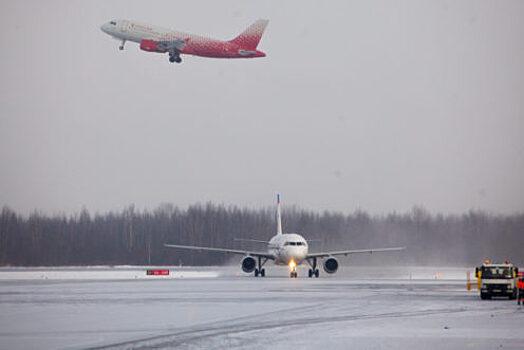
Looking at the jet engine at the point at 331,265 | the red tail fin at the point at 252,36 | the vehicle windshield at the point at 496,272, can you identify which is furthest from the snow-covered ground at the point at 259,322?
the red tail fin at the point at 252,36

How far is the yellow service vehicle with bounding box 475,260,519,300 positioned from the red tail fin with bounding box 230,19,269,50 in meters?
56.7

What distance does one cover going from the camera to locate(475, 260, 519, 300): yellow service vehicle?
138 ft

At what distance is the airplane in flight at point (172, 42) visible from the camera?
88375 mm

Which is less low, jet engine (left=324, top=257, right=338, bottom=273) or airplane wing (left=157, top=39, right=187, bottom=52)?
airplane wing (left=157, top=39, right=187, bottom=52)

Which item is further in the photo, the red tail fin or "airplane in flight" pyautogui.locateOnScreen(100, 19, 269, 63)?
the red tail fin

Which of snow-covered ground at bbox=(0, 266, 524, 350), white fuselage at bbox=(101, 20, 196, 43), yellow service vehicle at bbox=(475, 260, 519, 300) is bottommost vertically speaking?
snow-covered ground at bbox=(0, 266, 524, 350)

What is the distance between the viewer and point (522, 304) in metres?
38.6

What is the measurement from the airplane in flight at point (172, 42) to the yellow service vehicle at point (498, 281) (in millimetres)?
50345

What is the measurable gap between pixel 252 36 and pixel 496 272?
60315 mm

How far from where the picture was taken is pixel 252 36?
9819 cm

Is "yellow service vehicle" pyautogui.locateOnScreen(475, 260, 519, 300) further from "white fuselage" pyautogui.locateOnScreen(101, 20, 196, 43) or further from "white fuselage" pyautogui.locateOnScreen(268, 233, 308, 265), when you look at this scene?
"white fuselage" pyautogui.locateOnScreen(101, 20, 196, 43)

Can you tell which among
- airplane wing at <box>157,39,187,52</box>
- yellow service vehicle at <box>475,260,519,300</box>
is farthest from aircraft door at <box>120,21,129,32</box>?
yellow service vehicle at <box>475,260,519,300</box>

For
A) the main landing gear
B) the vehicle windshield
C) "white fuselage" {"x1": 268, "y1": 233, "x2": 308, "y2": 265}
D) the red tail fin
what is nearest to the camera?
the vehicle windshield

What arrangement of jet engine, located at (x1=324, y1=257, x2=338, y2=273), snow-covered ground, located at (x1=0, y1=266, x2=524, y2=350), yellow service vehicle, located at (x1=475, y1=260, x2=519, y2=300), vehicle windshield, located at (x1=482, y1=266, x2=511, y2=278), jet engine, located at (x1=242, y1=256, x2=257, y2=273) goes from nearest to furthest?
snow-covered ground, located at (x1=0, y1=266, x2=524, y2=350), yellow service vehicle, located at (x1=475, y1=260, x2=519, y2=300), vehicle windshield, located at (x1=482, y1=266, x2=511, y2=278), jet engine, located at (x1=324, y1=257, x2=338, y2=273), jet engine, located at (x1=242, y1=256, x2=257, y2=273)
